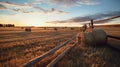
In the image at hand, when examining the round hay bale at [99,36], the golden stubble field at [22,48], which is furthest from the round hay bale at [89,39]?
the golden stubble field at [22,48]

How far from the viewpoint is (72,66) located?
3404 millimetres

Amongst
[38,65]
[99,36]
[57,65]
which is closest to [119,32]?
[99,36]

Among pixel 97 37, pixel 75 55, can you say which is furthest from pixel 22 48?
pixel 97 37

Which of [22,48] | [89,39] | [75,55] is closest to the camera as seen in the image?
[75,55]

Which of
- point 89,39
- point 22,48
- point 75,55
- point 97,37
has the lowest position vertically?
point 22,48

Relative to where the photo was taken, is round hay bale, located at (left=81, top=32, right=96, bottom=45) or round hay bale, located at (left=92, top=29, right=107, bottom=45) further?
round hay bale, located at (left=81, top=32, right=96, bottom=45)

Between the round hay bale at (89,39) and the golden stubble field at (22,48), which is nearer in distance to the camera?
the golden stubble field at (22,48)

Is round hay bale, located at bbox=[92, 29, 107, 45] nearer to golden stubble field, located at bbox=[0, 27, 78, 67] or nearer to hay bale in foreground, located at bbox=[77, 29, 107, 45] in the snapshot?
hay bale in foreground, located at bbox=[77, 29, 107, 45]

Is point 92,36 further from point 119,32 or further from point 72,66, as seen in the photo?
point 72,66

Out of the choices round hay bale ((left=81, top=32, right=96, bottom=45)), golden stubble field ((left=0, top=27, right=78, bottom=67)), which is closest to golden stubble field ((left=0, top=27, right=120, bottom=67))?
golden stubble field ((left=0, top=27, right=78, bottom=67))

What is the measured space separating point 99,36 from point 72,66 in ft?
9.38

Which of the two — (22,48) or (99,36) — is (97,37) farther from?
(22,48)

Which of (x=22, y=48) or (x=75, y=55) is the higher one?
(x=75, y=55)

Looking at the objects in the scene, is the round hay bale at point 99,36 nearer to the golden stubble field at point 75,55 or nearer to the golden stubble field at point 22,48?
the golden stubble field at point 75,55
